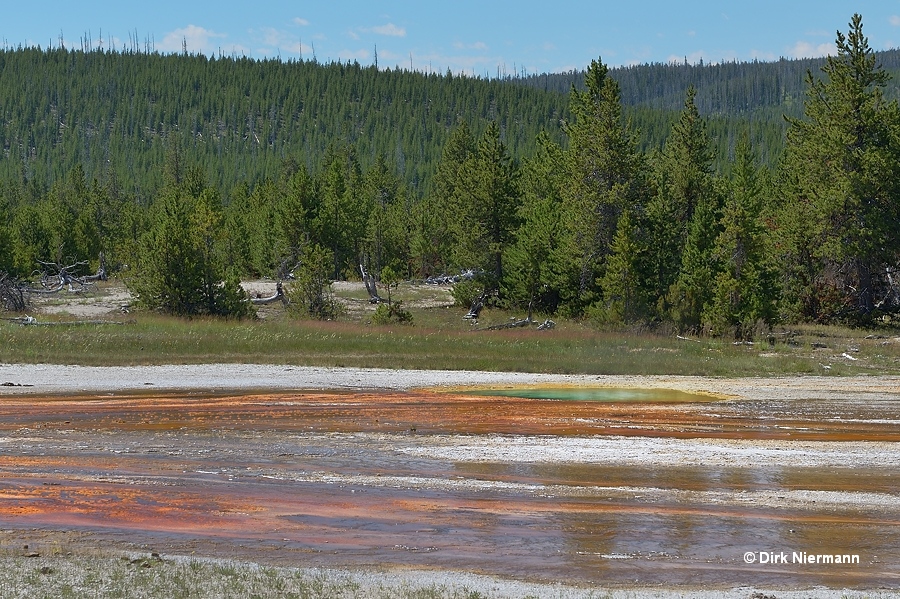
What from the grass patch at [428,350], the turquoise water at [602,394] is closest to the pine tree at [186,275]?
the grass patch at [428,350]

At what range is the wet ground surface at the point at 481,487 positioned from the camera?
10547mm

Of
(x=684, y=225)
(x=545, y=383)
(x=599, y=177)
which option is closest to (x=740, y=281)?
(x=684, y=225)

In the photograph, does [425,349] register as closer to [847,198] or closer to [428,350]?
[428,350]

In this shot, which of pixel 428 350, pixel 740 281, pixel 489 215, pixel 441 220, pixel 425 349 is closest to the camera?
pixel 428 350

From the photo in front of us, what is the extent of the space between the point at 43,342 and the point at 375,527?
79.0ft

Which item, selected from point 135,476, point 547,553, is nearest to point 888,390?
point 547,553

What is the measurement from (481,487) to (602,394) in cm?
1189

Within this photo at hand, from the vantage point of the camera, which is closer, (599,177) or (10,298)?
(10,298)

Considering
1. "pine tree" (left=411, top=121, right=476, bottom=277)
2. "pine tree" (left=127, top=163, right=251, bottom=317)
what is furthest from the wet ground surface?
"pine tree" (left=411, top=121, right=476, bottom=277)

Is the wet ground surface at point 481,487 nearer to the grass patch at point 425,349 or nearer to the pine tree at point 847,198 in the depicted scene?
the grass patch at point 425,349

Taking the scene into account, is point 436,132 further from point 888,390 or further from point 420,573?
point 420,573

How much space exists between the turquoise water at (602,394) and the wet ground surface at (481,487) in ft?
7.30

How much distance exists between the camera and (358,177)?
100188 mm

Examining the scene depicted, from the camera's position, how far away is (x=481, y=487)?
13.7m
